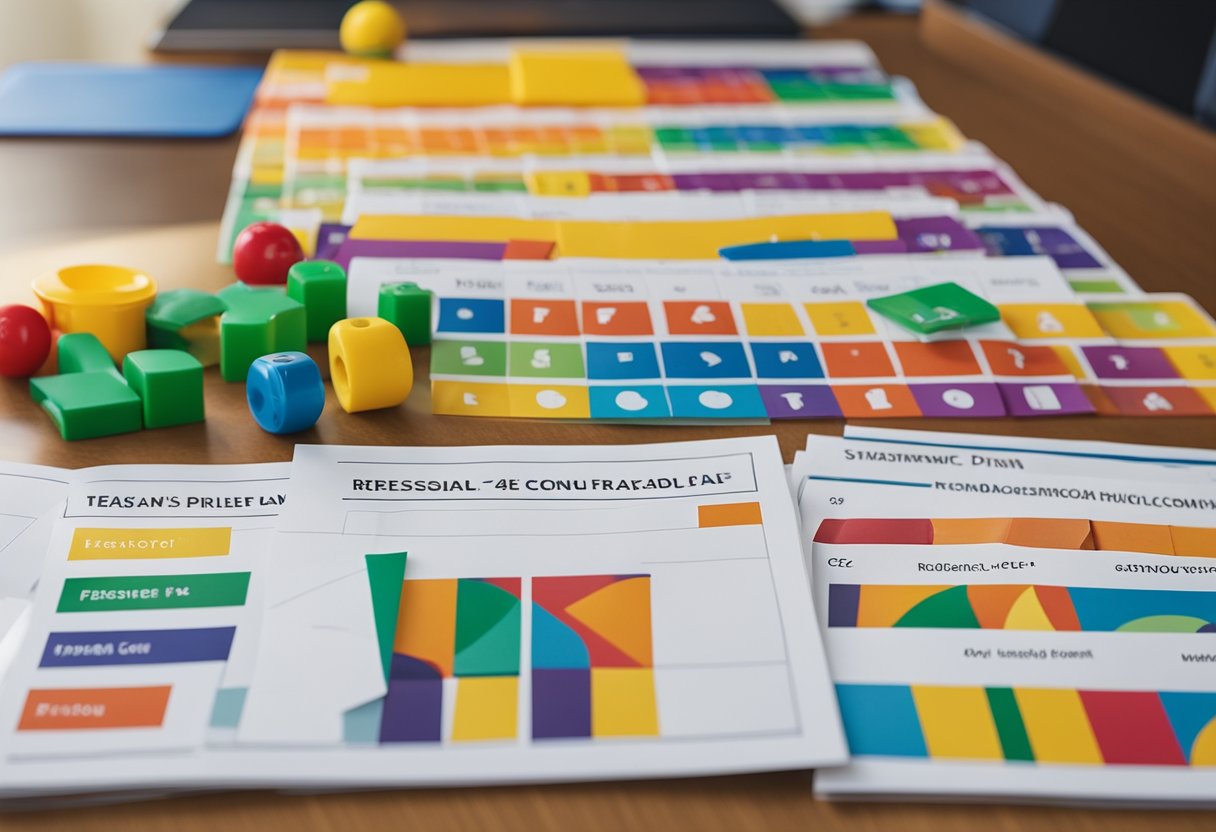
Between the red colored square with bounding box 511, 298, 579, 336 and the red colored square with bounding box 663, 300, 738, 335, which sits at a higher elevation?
the red colored square with bounding box 663, 300, 738, 335

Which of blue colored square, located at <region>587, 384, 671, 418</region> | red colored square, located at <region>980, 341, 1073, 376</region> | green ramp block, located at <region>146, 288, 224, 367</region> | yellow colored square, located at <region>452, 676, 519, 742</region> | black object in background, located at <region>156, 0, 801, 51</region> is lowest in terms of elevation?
black object in background, located at <region>156, 0, 801, 51</region>

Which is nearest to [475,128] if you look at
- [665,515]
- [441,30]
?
[441,30]

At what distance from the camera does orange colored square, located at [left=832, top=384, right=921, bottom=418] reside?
0.77 m

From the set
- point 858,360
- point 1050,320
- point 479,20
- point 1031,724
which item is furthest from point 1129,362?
point 479,20

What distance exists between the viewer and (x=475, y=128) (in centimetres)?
126

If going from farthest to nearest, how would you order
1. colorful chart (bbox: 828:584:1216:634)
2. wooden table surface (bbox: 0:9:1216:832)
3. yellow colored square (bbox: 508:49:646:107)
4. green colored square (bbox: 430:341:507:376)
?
yellow colored square (bbox: 508:49:646:107), green colored square (bbox: 430:341:507:376), colorful chart (bbox: 828:584:1216:634), wooden table surface (bbox: 0:9:1216:832)

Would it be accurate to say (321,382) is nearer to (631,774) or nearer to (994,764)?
(631,774)

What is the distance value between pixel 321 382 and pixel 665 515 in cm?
23

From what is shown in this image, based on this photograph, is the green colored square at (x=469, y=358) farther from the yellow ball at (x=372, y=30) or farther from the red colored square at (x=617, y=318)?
the yellow ball at (x=372, y=30)

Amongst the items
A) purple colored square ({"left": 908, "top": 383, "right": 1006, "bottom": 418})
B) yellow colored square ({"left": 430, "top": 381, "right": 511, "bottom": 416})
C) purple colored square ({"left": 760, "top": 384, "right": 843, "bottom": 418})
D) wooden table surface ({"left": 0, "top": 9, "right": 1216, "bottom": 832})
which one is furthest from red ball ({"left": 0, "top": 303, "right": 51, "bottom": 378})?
purple colored square ({"left": 908, "top": 383, "right": 1006, "bottom": 418})

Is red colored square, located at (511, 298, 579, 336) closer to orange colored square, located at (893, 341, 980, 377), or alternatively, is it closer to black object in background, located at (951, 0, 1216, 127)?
orange colored square, located at (893, 341, 980, 377)

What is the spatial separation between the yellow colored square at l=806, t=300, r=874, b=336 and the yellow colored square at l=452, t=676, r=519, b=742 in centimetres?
43

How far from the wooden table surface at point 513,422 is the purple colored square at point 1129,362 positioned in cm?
6

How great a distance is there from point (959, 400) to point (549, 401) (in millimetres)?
280
